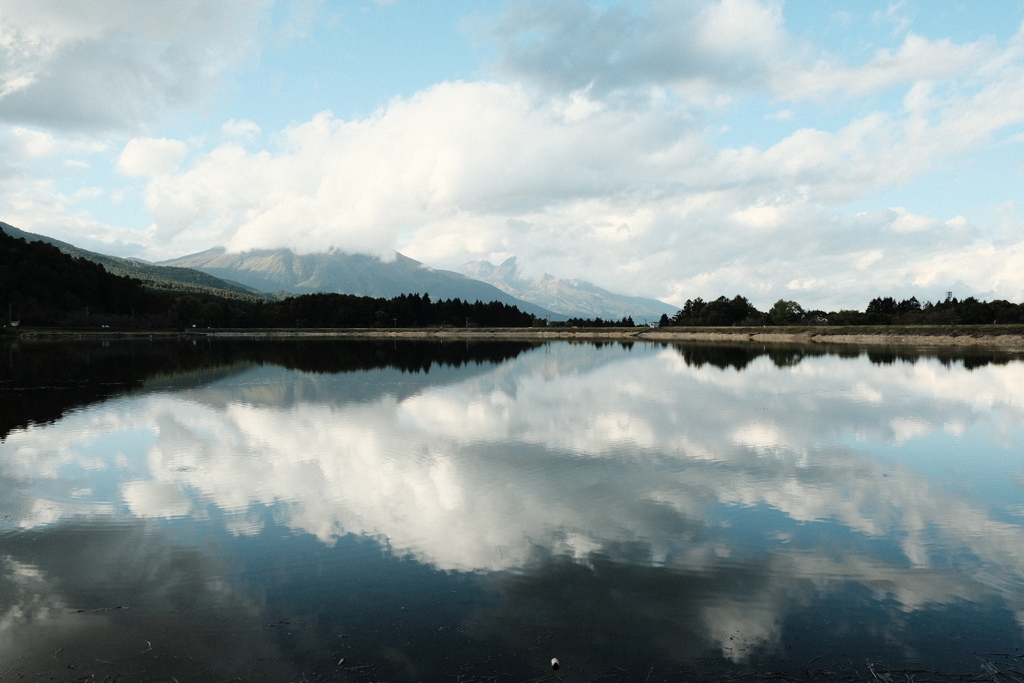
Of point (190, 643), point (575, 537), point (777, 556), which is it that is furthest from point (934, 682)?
point (190, 643)

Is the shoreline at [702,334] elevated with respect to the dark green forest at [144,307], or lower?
lower

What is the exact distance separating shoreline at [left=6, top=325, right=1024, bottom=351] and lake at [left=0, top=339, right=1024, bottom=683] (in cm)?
7766

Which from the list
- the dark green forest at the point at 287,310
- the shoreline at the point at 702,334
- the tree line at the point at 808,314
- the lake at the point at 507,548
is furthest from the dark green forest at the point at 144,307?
the lake at the point at 507,548

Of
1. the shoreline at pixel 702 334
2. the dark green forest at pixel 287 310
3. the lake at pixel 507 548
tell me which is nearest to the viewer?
the lake at pixel 507 548

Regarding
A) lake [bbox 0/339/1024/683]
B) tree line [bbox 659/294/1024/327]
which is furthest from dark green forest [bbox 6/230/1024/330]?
lake [bbox 0/339/1024/683]

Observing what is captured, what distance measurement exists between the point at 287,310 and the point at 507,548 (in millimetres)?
167850

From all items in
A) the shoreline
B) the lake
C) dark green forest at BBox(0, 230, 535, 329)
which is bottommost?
the lake

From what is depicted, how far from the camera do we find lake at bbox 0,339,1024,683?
6.22m

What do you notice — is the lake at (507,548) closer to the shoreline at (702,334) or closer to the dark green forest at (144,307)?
the shoreline at (702,334)

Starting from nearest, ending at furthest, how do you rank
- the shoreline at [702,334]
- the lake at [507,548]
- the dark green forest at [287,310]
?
1. the lake at [507,548]
2. the shoreline at [702,334]
3. the dark green forest at [287,310]

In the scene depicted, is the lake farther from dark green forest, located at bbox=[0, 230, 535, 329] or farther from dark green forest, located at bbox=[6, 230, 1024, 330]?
dark green forest, located at bbox=[0, 230, 535, 329]

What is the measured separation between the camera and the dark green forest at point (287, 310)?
392 feet

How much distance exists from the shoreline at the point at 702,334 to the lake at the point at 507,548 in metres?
77.7

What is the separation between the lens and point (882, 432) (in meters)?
18.8
